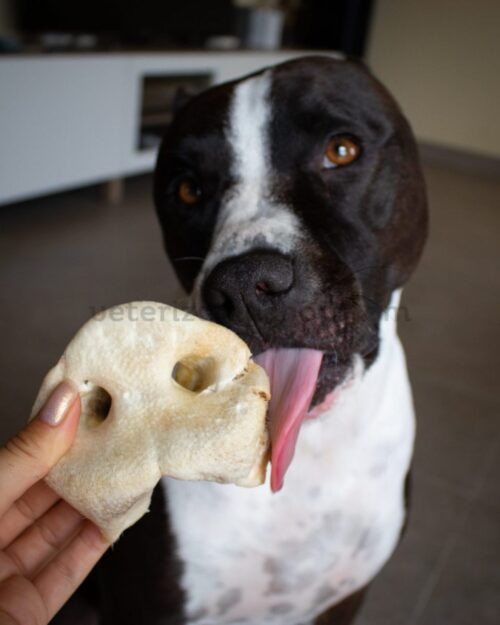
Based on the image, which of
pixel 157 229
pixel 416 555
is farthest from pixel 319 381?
pixel 157 229

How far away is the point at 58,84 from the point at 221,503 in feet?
9.57

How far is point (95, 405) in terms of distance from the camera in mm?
789

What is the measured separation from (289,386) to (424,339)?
2.03 metres

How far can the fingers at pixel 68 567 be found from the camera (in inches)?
34.8

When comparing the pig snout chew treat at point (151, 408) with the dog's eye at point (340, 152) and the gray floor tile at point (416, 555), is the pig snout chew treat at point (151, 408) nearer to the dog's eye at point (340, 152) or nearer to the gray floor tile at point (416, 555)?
the dog's eye at point (340, 152)

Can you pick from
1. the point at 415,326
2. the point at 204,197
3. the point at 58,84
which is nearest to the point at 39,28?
the point at 58,84

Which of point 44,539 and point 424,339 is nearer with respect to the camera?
point 44,539

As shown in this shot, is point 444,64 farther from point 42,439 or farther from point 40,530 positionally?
point 42,439

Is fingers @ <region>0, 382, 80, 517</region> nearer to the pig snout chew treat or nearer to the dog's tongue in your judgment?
the pig snout chew treat

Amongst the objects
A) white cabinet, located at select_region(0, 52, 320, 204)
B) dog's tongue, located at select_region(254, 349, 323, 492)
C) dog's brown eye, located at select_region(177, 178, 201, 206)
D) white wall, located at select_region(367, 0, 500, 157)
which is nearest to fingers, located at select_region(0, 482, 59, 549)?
dog's tongue, located at select_region(254, 349, 323, 492)

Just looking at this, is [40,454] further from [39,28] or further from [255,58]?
[255,58]

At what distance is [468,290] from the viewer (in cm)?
338

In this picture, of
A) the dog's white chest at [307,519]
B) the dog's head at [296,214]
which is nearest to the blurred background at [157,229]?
the dog's white chest at [307,519]

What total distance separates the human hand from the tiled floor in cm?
74
